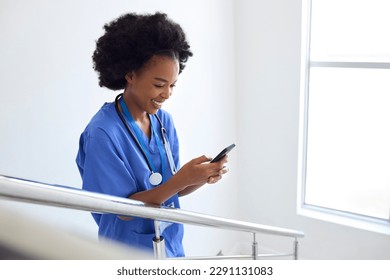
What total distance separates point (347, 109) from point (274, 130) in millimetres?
579

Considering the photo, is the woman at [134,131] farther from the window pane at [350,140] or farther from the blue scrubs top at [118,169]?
the window pane at [350,140]

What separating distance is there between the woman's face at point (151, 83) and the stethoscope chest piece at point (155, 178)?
8.4 inches

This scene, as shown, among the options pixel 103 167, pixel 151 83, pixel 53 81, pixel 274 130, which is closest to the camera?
pixel 103 167

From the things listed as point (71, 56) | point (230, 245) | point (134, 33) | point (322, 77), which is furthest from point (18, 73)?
point (230, 245)

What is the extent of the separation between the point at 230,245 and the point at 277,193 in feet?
2.31

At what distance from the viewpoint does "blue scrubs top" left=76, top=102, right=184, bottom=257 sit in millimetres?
1241

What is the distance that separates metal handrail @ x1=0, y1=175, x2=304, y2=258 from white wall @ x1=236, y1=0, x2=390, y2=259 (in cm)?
200

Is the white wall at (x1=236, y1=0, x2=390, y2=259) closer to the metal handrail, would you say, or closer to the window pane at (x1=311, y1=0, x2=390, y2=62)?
the window pane at (x1=311, y1=0, x2=390, y2=62)

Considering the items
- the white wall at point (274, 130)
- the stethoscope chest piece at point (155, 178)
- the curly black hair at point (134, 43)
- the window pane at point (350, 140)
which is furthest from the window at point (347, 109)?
the stethoscope chest piece at point (155, 178)

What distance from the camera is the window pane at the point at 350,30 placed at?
9.43 ft

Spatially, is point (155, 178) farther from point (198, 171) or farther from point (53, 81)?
point (53, 81)

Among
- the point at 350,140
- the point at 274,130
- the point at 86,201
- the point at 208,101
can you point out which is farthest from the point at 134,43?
the point at 350,140

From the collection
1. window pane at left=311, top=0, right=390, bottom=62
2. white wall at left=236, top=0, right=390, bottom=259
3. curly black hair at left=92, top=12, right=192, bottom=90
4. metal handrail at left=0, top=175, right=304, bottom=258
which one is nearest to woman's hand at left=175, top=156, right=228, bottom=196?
metal handrail at left=0, top=175, right=304, bottom=258

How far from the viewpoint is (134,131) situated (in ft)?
4.56
